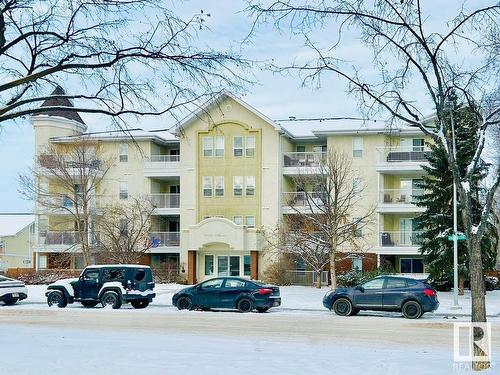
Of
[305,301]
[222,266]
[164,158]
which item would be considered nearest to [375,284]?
[305,301]

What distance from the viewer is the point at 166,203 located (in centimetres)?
4984

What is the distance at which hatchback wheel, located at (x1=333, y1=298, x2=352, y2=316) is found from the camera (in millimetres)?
25109

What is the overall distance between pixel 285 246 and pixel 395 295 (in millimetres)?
18263

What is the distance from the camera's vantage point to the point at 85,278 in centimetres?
2873

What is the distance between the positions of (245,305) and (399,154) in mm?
23031

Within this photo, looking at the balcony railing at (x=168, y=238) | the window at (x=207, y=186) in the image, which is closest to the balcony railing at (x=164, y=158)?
the window at (x=207, y=186)

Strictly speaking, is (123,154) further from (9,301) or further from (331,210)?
(9,301)

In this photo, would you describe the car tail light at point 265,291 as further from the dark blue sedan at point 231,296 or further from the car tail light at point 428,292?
the car tail light at point 428,292

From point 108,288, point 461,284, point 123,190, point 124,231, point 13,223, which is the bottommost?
point 461,284

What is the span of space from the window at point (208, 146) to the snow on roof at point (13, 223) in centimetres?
2867

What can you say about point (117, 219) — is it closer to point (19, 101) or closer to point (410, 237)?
point (410, 237)

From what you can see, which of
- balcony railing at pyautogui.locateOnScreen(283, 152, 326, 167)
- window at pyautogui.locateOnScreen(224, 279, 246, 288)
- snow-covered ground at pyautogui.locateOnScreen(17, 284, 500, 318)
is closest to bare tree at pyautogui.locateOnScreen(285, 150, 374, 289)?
balcony railing at pyautogui.locateOnScreen(283, 152, 326, 167)

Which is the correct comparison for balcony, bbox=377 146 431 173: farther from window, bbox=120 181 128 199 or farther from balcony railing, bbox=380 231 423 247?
window, bbox=120 181 128 199

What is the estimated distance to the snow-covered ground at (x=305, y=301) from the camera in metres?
28.0
